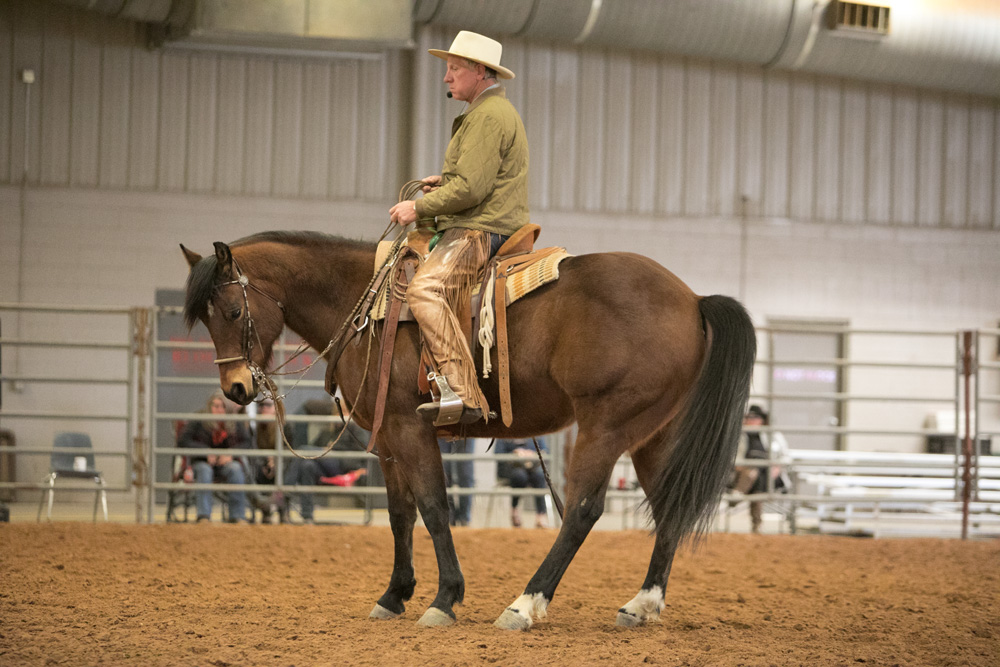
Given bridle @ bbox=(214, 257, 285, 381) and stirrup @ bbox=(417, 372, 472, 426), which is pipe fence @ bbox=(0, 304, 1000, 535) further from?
stirrup @ bbox=(417, 372, 472, 426)

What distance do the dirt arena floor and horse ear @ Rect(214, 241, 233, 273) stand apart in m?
1.37

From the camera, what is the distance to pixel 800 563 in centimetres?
597

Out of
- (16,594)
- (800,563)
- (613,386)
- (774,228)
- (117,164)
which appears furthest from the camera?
(774,228)

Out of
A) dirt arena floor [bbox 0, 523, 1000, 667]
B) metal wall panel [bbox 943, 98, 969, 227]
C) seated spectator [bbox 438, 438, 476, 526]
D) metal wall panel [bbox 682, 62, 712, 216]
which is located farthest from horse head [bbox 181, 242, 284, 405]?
metal wall panel [bbox 943, 98, 969, 227]

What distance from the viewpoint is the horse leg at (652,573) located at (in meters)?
3.65

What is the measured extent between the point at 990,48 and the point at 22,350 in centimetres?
1253

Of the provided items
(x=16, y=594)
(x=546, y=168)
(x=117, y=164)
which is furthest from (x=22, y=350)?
(x=16, y=594)

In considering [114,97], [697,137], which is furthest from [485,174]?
[697,137]

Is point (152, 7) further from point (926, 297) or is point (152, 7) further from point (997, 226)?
point (997, 226)

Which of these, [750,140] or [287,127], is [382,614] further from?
[750,140]

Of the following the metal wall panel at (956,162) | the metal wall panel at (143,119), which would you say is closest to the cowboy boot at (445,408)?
the metal wall panel at (143,119)

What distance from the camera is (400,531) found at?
12.8 ft

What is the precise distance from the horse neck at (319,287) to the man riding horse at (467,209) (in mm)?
347

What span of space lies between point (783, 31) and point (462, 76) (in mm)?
8847
